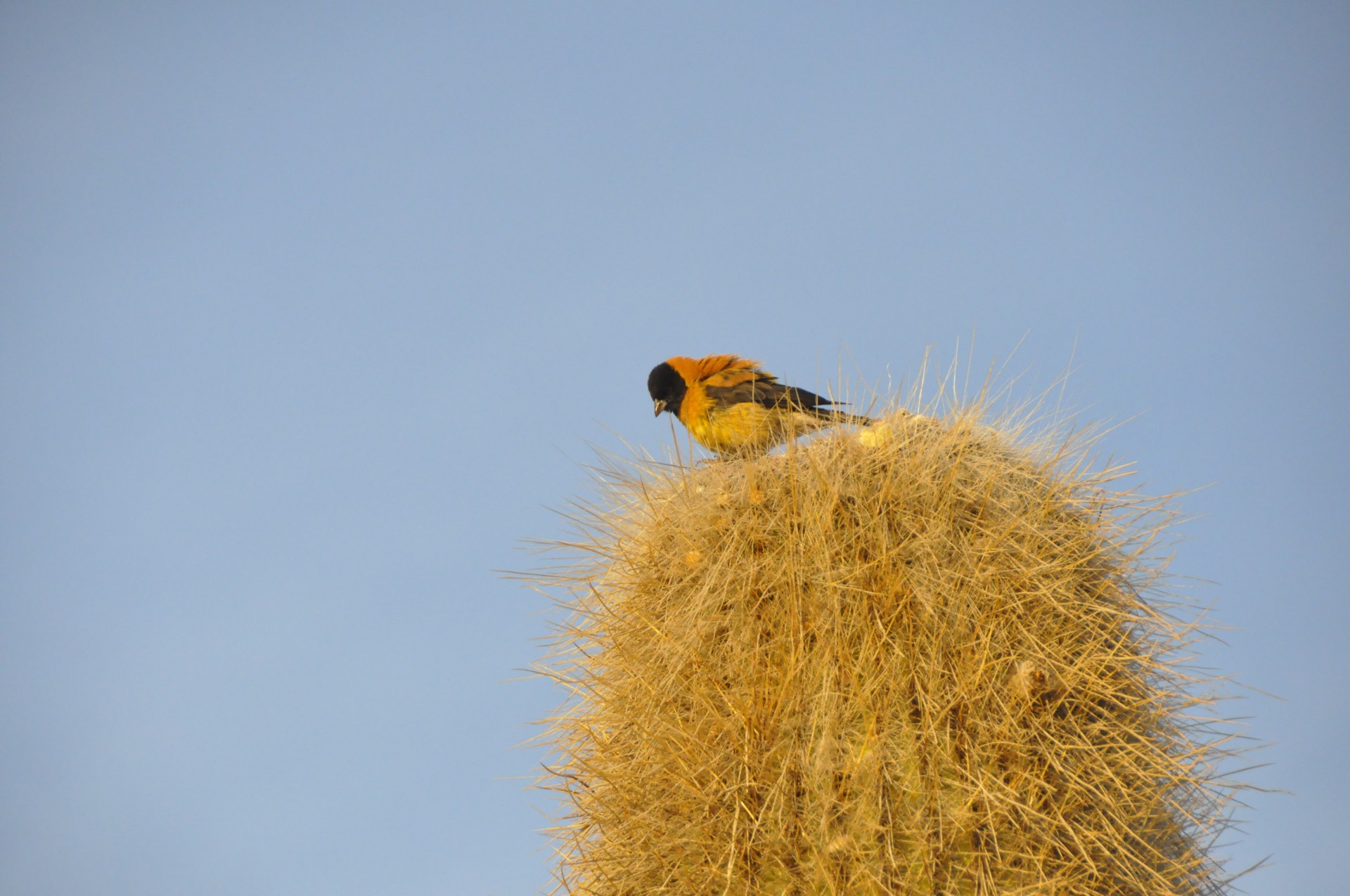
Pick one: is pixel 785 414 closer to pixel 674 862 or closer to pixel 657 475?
pixel 657 475

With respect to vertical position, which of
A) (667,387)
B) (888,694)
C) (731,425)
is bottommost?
(888,694)

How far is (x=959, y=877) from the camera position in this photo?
293 centimetres

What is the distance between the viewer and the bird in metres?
5.17

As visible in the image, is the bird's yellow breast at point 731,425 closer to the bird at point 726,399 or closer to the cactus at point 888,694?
the bird at point 726,399

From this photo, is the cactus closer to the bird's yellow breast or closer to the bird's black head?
the bird's yellow breast

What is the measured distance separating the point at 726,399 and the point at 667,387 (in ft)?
2.07

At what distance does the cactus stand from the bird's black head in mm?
2077

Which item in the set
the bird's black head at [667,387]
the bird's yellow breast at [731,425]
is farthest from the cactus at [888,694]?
the bird's black head at [667,387]

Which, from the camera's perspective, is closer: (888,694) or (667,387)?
(888,694)

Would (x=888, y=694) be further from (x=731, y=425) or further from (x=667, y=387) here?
(x=667, y=387)

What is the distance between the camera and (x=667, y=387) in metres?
6.04

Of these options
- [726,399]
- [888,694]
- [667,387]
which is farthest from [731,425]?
[888,694]

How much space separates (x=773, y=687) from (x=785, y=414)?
196cm

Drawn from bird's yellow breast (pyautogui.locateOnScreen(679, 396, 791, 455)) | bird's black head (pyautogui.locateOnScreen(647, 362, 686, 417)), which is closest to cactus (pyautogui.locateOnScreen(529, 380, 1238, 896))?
bird's yellow breast (pyautogui.locateOnScreen(679, 396, 791, 455))
